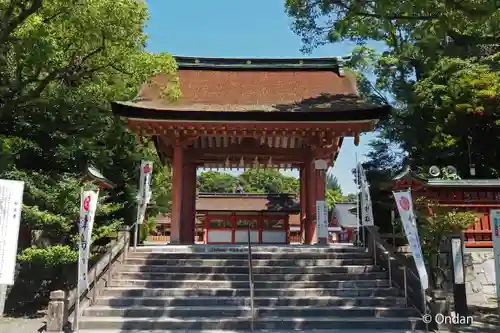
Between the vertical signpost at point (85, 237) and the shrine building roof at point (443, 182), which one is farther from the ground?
the shrine building roof at point (443, 182)

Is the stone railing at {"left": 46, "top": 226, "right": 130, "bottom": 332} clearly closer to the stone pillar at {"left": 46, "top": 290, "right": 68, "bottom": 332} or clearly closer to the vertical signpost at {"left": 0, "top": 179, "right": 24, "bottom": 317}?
the stone pillar at {"left": 46, "top": 290, "right": 68, "bottom": 332}

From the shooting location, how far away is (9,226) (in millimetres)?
5363

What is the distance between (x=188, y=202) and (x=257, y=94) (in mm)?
4134

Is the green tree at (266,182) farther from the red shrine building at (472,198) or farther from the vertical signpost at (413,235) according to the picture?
the vertical signpost at (413,235)

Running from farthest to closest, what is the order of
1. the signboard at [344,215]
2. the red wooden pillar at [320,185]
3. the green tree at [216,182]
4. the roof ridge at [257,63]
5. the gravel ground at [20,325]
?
the green tree at [216,182]
the signboard at [344,215]
the roof ridge at [257,63]
the red wooden pillar at [320,185]
the gravel ground at [20,325]

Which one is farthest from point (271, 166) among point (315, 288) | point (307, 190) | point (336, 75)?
point (315, 288)

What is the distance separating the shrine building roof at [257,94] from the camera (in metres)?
10.9

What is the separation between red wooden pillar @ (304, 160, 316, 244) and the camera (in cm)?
1184

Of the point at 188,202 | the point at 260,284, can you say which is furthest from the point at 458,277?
the point at 188,202

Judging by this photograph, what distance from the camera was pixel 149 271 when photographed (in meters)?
9.13

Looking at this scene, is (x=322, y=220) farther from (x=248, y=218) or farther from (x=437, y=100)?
(x=248, y=218)

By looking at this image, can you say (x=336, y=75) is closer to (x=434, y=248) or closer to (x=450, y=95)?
(x=450, y=95)

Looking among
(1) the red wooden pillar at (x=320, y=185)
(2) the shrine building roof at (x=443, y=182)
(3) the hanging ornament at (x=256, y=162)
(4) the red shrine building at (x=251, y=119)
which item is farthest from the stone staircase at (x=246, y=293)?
(3) the hanging ornament at (x=256, y=162)

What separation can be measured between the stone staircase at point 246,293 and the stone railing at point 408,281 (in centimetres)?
17
